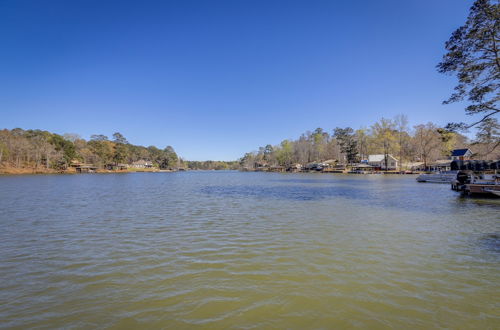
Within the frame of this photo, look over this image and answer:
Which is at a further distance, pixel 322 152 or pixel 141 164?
pixel 141 164

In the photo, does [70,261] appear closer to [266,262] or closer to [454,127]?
[266,262]

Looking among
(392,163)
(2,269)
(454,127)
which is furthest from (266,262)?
(392,163)

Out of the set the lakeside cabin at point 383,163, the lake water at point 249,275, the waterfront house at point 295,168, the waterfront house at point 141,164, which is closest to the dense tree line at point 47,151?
the waterfront house at point 141,164

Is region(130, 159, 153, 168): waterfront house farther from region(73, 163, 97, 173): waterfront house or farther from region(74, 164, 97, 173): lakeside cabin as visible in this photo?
region(73, 163, 97, 173): waterfront house

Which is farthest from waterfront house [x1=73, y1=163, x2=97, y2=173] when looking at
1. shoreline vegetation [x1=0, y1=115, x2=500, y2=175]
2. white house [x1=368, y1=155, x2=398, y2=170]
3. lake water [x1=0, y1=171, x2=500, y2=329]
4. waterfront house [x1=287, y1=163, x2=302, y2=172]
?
white house [x1=368, y1=155, x2=398, y2=170]

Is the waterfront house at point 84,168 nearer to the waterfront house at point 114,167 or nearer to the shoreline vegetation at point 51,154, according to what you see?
the shoreline vegetation at point 51,154

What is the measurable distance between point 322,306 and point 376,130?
372 ft

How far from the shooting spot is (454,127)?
18500 millimetres

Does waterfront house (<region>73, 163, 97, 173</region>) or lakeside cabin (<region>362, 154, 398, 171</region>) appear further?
waterfront house (<region>73, 163, 97, 173</region>)

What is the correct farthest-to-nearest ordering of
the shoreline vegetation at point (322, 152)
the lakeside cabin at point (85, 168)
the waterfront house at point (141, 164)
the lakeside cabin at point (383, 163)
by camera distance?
the waterfront house at point (141, 164) → the lakeside cabin at point (85, 168) → the lakeside cabin at point (383, 163) → the shoreline vegetation at point (322, 152)

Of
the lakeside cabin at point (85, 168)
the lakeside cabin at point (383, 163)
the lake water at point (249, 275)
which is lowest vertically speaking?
the lake water at point (249, 275)

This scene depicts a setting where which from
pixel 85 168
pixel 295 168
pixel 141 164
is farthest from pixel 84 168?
pixel 295 168

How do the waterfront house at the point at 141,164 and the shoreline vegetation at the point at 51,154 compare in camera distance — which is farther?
the waterfront house at the point at 141,164

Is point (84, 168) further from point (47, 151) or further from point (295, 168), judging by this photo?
point (295, 168)
